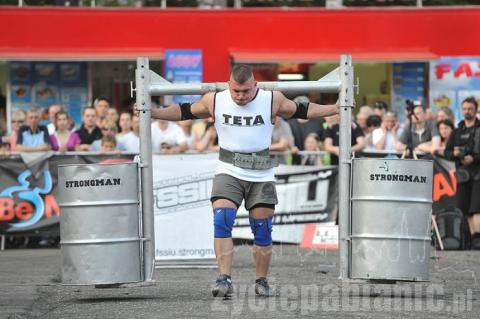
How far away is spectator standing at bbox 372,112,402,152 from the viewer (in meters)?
17.9

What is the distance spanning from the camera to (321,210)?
16.8 meters

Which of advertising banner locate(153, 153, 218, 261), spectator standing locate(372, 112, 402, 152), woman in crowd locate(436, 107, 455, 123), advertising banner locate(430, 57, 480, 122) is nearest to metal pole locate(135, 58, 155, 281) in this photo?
advertising banner locate(153, 153, 218, 261)

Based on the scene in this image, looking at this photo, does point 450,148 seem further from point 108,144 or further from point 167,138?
point 108,144

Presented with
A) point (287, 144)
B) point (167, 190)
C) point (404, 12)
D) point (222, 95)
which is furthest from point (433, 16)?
point (222, 95)

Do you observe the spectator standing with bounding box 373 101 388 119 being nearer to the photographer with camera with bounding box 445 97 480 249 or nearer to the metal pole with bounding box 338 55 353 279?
the photographer with camera with bounding box 445 97 480 249

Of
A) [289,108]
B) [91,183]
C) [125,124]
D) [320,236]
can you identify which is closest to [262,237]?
[289,108]

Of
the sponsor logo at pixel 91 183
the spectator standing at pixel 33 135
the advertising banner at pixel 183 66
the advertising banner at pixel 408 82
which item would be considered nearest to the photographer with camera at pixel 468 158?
the spectator standing at pixel 33 135

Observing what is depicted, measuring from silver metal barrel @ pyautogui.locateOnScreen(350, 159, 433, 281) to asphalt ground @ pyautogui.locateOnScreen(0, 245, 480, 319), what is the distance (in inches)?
9.4

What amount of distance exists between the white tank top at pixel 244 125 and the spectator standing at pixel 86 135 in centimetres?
749

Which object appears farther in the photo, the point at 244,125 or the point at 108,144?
the point at 108,144

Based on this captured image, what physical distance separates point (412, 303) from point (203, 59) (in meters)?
16.0

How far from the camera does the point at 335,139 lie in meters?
17.8

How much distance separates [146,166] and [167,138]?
272 inches
